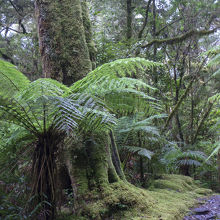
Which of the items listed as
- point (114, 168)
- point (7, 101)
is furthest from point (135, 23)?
point (7, 101)

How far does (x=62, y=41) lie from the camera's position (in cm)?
296

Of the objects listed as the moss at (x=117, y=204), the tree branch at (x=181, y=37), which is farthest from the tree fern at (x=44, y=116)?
the tree branch at (x=181, y=37)

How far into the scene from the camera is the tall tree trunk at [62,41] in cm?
287

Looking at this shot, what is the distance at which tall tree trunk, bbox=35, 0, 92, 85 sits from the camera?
9.41 feet

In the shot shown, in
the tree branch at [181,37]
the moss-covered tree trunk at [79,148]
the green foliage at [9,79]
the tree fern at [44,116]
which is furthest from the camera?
the tree branch at [181,37]

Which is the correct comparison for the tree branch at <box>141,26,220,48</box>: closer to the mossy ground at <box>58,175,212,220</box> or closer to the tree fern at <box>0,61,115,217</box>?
the mossy ground at <box>58,175,212,220</box>

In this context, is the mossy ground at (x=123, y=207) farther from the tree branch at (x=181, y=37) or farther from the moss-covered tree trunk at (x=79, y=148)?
the tree branch at (x=181, y=37)

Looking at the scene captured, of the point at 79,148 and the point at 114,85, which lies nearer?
the point at 114,85

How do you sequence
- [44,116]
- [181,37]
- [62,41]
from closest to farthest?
[44,116]
[62,41]
[181,37]

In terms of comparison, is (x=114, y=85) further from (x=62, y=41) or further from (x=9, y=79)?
(x=62, y=41)

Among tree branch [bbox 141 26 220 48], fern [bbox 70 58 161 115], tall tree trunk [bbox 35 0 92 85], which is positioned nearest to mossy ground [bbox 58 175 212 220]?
fern [bbox 70 58 161 115]

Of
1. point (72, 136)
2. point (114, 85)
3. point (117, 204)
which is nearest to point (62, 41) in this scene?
point (114, 85)

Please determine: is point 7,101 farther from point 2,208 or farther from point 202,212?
point 202,212

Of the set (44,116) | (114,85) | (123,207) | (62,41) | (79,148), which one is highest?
(62,41)
